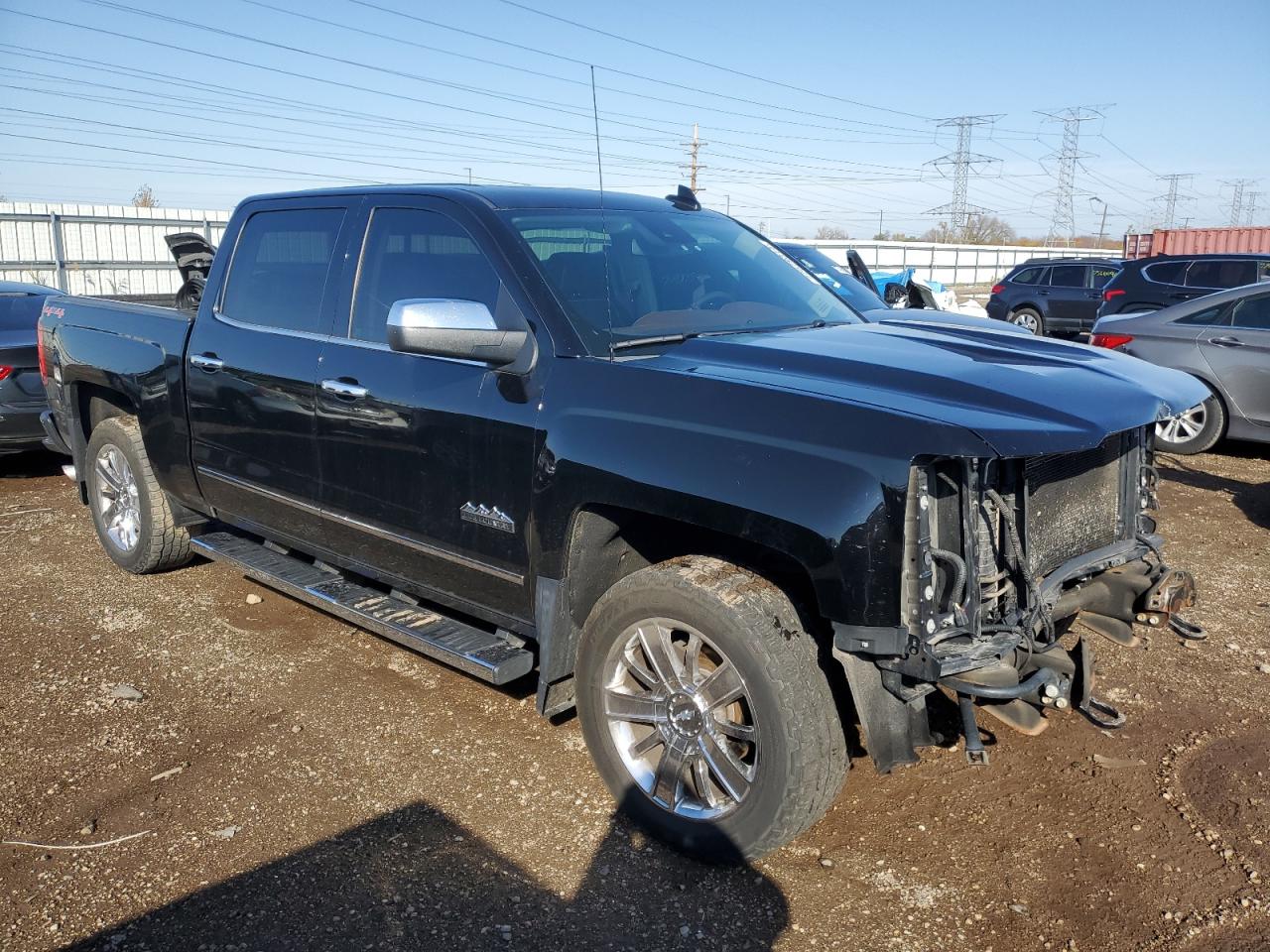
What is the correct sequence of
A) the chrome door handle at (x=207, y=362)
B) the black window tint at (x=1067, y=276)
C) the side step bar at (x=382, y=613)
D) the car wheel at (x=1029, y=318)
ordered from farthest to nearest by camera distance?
the car wheel at (x=1029, y=318), the black window tint at (x=1067, y=276), the chrome door handle at (x=207, y=362), the side step bar at (x=382, y=613)

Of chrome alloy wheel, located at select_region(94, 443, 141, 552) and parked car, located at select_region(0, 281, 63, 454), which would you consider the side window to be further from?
parked car, located at select_region(0, 281, 63, 454)

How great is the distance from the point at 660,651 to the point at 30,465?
8.11 metres

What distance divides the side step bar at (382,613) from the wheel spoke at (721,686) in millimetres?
795

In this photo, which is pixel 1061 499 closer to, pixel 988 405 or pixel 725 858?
pixel 988 405

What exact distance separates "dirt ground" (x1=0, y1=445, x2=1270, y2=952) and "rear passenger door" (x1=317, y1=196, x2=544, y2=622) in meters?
0.67

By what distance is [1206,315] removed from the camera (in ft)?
29.7

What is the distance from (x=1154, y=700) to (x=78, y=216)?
22.6 m

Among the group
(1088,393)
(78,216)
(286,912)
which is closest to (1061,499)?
(1088,393)

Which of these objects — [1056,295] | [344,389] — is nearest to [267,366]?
[344,389]

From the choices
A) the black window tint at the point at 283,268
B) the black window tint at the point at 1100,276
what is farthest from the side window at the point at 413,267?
the black window tint at the point at 1100,276

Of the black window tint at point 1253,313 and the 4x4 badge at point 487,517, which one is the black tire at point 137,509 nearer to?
the 4x4 badge at point 487,517

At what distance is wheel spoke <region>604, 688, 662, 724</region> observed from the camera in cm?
320

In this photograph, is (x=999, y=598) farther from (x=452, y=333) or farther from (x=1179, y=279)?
(x=1179, y=279)

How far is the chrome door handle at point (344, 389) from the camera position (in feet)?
12.7
